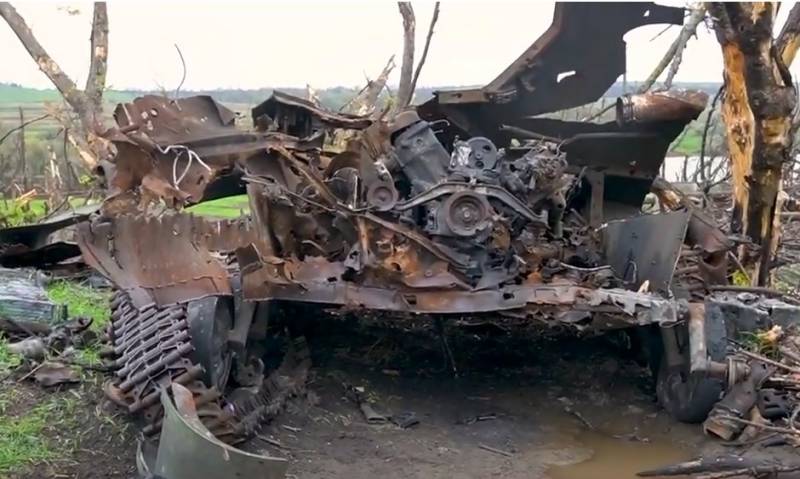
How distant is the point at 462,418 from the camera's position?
20.7 feet

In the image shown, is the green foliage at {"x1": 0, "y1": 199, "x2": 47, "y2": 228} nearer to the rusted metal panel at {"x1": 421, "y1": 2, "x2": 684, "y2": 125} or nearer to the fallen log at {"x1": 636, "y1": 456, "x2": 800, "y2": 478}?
the rusted metal panel at {"x1": 421, "y1": 2, "x2": 684, "y2": 125}

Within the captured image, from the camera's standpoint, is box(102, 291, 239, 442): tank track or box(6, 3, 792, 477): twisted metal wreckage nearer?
box(102, 291, 239, 442): tank track

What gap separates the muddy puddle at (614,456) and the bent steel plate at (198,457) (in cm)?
195

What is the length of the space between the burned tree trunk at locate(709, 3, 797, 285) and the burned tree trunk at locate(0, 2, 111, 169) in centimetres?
896

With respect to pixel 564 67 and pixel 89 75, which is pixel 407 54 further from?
pixel 564 67

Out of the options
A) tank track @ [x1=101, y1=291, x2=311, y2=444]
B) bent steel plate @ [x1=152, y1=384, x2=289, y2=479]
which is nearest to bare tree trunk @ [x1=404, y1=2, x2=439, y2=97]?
tank track @ [x1=101, y1=291, x2=311, y2=444]

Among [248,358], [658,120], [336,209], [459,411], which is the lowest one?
[459,411]

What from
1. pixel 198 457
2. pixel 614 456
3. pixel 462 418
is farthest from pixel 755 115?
pixel 198 457

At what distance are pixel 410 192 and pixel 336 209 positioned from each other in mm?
662

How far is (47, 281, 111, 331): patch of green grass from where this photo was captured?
7859mm

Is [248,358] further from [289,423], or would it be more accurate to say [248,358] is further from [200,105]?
[200,105]

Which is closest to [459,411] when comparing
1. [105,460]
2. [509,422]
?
[509,422]

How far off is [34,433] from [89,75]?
9940 mm

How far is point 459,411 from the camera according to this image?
6438 mm
